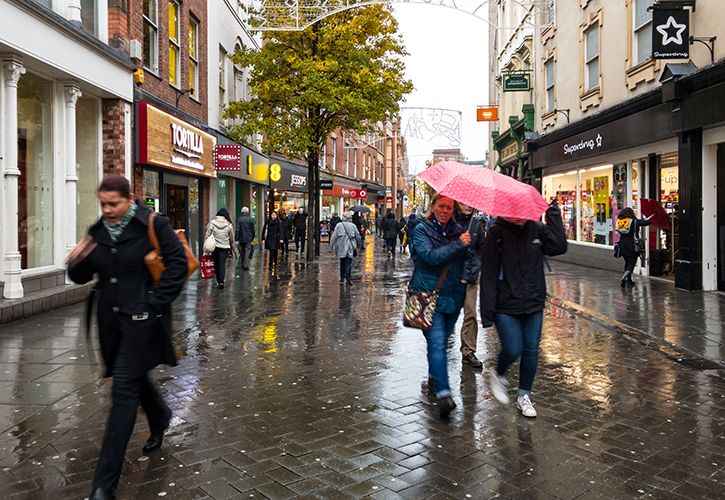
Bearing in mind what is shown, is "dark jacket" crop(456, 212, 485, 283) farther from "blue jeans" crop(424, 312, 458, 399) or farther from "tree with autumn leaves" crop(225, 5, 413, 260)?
"tree with autumn leaves" crop(225, 5, 413, 260)

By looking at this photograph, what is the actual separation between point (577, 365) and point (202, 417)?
391 cm

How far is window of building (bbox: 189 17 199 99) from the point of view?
17.9m

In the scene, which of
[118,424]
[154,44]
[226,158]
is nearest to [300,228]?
[226,158]

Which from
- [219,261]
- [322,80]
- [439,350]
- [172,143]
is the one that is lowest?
[439,350]

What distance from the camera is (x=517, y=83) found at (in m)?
23.1

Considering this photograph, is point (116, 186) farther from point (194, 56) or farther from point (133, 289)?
point (194, 56)

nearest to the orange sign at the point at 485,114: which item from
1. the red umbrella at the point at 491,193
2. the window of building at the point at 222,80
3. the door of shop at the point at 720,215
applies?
the window of building at the point at 222,80

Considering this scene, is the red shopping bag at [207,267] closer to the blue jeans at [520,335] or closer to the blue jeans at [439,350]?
the blue jeans at [439,350]

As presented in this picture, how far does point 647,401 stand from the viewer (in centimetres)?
523

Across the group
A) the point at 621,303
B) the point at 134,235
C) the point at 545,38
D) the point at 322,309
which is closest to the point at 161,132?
the point at 322,309

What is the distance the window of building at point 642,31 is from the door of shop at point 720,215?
124 inches

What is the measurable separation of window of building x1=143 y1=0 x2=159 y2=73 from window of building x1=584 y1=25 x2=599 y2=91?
11.5 metres

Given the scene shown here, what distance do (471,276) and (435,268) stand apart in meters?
0.68

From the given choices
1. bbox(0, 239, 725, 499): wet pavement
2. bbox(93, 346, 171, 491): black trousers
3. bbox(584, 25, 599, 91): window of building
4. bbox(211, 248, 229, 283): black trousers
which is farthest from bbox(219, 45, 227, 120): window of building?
bbox(93, 346, 171, 491): black trousers
